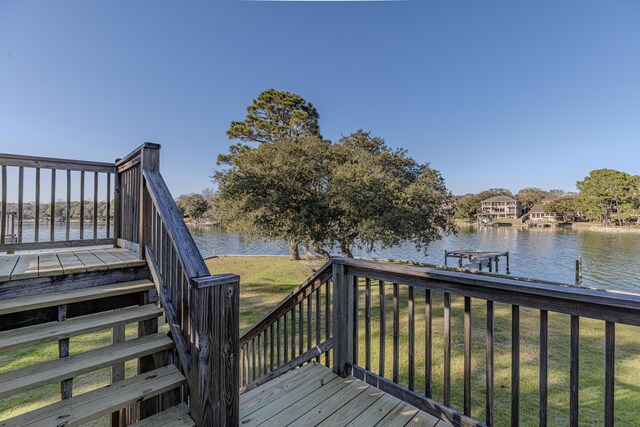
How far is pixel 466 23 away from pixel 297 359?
12247mm

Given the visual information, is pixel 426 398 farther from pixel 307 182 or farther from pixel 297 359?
pixel 307 182

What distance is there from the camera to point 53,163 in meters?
2.92

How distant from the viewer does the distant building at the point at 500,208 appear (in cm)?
5662

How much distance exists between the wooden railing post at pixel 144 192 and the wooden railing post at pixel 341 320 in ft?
5.76

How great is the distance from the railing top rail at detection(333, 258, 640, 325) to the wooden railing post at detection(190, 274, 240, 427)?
100cm

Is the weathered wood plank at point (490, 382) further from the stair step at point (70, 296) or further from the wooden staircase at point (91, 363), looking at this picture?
the stair step at point (70, 296)

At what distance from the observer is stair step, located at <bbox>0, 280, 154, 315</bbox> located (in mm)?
1765

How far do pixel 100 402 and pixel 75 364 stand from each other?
1.06 feet

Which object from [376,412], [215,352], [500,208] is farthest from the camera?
[500,208]

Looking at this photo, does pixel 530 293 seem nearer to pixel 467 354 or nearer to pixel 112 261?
pixel 467 354

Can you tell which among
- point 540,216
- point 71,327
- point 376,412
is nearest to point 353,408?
point 376,412

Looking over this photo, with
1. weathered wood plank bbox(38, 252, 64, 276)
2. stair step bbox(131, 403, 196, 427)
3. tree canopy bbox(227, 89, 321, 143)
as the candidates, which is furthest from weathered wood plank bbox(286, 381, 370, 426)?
tree canopy bbox(227, 89, 321, 143)

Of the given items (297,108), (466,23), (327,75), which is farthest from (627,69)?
(297,108)

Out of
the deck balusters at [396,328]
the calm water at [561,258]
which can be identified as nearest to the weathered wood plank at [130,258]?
the deck balusters at [396,328]
